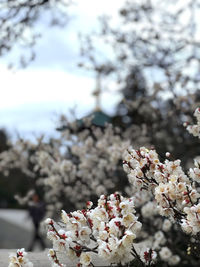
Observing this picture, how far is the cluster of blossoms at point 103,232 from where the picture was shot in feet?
7.51

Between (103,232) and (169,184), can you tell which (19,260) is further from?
(169,184)

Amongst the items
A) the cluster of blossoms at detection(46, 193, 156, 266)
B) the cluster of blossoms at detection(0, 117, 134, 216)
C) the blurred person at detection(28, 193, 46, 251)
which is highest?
the blurred person at detection(28, 193, 46, 251)

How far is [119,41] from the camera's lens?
817 cm

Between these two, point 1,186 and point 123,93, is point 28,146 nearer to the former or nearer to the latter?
point 123,93

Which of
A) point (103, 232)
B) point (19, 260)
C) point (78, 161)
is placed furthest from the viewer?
point (78, 161)

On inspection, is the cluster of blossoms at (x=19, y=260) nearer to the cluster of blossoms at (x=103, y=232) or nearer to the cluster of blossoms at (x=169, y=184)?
the cluster of blossoms at (x=103, y=232)

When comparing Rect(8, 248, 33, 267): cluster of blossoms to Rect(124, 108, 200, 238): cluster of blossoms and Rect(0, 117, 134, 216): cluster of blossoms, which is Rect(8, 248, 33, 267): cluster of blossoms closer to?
Rect(124, 108, 200, 238): cluster of blossoms

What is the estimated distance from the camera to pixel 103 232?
2.32 metres

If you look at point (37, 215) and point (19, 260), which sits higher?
point (37, 215)

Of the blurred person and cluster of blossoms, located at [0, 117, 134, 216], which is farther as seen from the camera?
the blurred person

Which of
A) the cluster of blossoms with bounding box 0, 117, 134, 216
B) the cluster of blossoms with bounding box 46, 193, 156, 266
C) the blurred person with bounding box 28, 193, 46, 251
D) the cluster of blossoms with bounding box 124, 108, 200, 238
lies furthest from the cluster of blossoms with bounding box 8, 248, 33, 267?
the blurred person with bounding box 28, 193, 46, 251

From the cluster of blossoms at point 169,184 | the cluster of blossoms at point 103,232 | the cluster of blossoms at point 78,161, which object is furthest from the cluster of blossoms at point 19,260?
the cluster of blossoms at point 78,161

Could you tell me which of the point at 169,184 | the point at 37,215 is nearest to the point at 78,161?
the point at 37,215

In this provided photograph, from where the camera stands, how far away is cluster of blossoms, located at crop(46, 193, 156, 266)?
229cm
